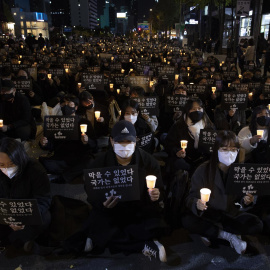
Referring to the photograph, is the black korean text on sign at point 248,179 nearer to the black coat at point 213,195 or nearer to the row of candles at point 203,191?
the black coat at point 213,195

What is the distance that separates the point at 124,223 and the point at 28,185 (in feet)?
3.91

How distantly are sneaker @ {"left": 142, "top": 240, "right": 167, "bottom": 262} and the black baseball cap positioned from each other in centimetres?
122

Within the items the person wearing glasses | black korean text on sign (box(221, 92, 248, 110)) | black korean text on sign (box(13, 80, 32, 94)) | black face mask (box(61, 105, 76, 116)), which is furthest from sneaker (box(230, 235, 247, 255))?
black korean text on sign (box(13, 80, 32, 94))

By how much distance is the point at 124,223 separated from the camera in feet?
12.9

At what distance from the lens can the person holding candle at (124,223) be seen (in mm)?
3834

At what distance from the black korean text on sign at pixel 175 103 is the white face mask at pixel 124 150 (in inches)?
140

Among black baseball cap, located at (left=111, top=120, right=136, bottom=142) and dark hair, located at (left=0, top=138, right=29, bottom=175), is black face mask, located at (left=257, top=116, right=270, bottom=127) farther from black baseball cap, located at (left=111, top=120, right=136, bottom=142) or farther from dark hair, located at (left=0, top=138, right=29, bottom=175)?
dark hair, located at (left=0, top=138, right=29, bottom=175)

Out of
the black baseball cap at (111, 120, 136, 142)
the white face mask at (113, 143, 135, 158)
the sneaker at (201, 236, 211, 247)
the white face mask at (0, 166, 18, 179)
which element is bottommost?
the sneaker at (201, 236, 211, 247)

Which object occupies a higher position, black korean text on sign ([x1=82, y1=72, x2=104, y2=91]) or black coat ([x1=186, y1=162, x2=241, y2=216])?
black korean text on sign ([x1=82, y1=72, x2=104, y2=91])

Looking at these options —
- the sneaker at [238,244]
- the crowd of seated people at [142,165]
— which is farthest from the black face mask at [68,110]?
the sneaker at [238,244]

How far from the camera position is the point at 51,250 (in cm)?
390

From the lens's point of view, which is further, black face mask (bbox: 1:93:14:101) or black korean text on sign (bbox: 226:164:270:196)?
black face mask (bbox: 1:93:14:101)

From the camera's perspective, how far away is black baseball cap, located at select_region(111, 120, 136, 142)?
3.83 m

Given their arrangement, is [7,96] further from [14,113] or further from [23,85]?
[23,85]
